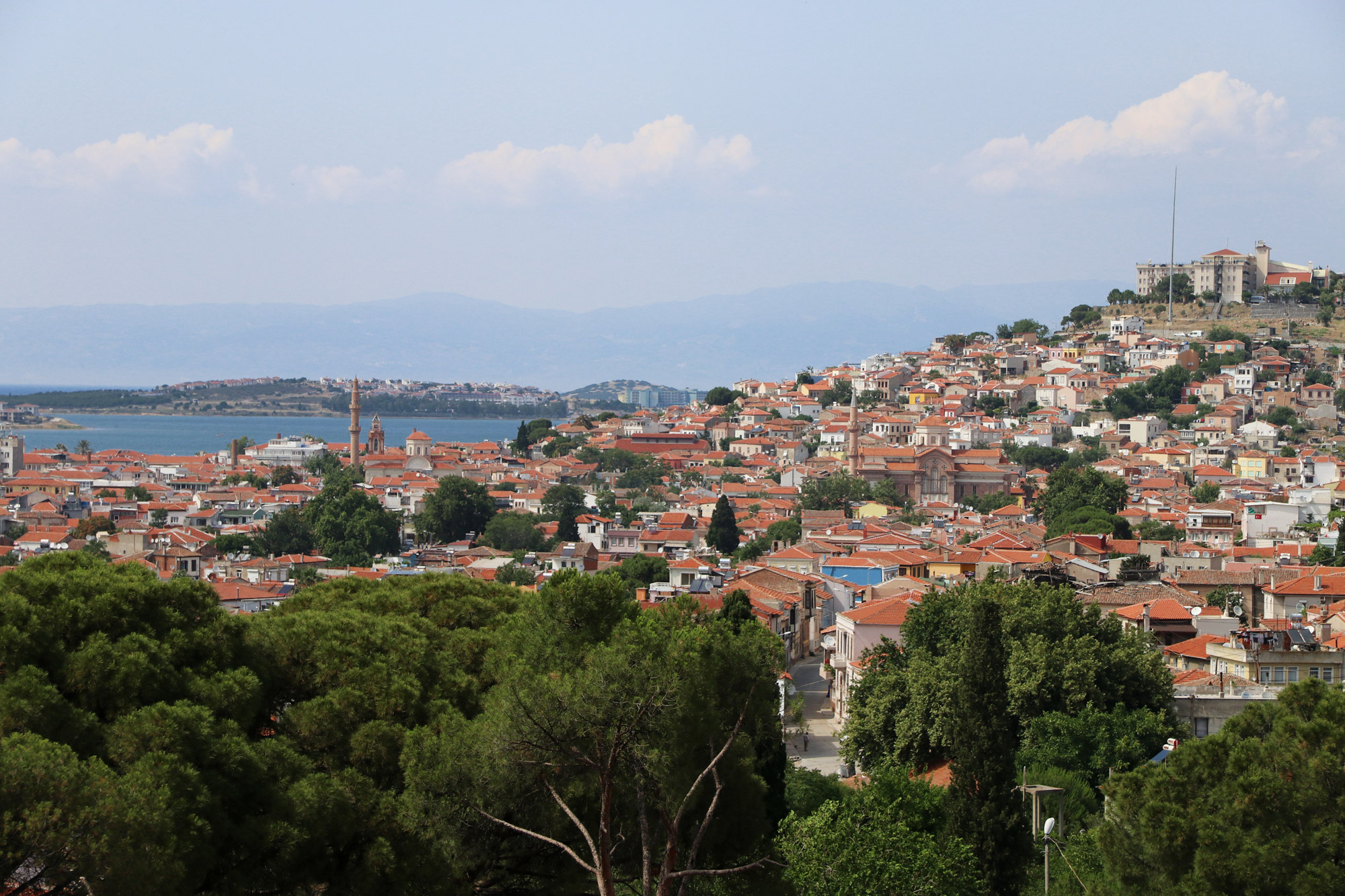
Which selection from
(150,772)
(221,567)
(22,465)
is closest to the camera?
(150,772)

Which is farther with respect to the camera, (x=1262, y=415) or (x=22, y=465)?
(x=22, y=465)

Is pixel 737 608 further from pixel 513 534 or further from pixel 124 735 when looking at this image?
pixel 513 534

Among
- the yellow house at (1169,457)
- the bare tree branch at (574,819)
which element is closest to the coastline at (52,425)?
the yellow house at (1169,457)

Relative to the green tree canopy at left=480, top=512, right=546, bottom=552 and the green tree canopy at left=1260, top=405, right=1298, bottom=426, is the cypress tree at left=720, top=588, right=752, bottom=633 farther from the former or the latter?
the green tree canopy at left=1260, top=405, right=1298, bottom=426

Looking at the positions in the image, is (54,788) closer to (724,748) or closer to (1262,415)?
(724,748)

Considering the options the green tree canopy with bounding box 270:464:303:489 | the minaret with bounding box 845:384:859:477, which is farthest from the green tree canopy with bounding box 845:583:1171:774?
the green tree canopy with bounding box 270:464:303:489

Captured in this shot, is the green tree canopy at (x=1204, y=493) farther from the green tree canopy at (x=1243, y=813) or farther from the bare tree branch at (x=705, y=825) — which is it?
the bare tree branch at (x=705, y=825)

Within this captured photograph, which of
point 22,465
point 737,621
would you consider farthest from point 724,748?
point 22,465
